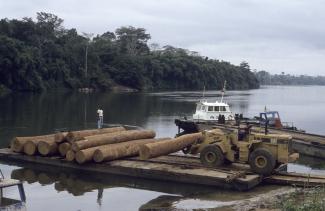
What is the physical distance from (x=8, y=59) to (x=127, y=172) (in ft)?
248

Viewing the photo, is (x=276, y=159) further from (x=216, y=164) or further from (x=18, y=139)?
(x=18, y=139)

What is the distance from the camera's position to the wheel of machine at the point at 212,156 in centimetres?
2234

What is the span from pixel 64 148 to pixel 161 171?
5.26 metres

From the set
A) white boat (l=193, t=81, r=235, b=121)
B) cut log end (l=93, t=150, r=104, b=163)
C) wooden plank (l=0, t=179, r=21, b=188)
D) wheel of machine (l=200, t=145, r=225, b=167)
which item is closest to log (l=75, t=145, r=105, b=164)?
cut log end (l=93, t=150, r=104, b=163)

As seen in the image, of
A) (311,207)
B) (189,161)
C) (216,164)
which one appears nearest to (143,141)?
(189,161)

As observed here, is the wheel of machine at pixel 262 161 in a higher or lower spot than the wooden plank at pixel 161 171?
higher

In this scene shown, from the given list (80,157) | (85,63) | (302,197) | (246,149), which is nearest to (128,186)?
(80,157)

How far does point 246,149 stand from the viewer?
2195 cm

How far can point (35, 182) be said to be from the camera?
73.2ft

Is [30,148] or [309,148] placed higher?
[30,148]

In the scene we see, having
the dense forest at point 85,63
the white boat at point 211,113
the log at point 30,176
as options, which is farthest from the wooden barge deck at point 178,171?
the dense forest at point 85,63

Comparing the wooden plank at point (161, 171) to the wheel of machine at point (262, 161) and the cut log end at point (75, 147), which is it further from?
the cut log end at point (75, 147)

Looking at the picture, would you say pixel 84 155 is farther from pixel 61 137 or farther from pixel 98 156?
pixel 61 137

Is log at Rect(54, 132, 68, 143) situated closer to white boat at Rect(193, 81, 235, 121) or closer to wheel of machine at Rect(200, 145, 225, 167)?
wheel of machine at Rect(200, 145, 225, 167)
